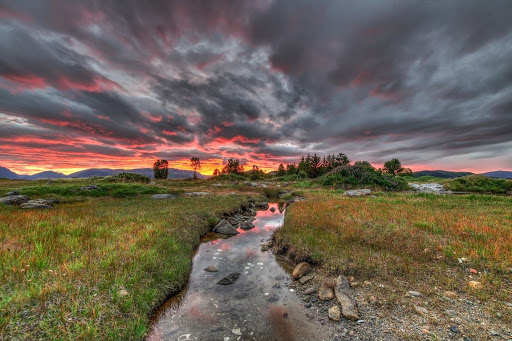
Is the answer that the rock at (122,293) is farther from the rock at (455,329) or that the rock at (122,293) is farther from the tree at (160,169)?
the tree at (160,169)

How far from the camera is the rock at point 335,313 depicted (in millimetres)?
5855

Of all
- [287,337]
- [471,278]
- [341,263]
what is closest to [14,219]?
[287,337]

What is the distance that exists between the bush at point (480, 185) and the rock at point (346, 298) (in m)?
38.8

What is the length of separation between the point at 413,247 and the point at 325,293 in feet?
17.3

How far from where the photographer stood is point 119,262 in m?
7.11

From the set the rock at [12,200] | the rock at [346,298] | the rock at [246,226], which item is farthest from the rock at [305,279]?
the rock at [12,200]

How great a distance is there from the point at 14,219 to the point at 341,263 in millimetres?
18450

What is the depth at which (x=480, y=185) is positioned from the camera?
3200cm

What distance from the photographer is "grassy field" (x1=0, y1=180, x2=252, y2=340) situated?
444 centimetres

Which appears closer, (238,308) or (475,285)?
(475,285)

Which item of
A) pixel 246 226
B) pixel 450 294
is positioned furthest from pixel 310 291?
pixel 246 226

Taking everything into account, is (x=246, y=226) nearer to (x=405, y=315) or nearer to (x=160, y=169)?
(x=405, y=315)

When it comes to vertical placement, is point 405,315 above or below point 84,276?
A: below

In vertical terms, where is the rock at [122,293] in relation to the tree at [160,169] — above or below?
below
